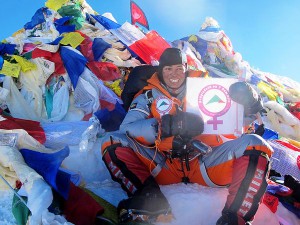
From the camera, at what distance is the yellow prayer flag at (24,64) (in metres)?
5.14

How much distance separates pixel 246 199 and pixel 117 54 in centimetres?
399

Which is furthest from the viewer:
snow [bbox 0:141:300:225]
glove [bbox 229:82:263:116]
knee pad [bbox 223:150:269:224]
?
glove [bbox 229:82:263:116]

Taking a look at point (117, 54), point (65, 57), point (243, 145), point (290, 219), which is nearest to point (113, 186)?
point (243, 145)

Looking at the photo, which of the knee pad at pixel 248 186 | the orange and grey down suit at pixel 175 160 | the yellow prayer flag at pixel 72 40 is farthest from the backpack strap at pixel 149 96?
the yellow prayer flag at pixel 72 40

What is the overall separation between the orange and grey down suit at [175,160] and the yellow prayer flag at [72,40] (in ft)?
8.43

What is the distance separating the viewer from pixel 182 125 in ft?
9.30

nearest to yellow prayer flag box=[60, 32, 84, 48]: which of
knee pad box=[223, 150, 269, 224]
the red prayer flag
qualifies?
the red prayer flag

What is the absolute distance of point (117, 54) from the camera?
5992mm

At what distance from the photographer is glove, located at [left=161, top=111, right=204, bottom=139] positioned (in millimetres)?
2836

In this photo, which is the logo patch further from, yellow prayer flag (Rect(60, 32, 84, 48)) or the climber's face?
yellow prayer flag (Rect(60, 32, 84, 48))

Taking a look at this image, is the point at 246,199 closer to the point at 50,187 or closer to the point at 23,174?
the point at 50,187

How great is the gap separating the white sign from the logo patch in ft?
0.76

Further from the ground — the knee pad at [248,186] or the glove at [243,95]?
the glove at [243,95]

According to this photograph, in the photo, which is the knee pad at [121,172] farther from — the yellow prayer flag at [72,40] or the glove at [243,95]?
the yellow prayer flag at [72,40]
